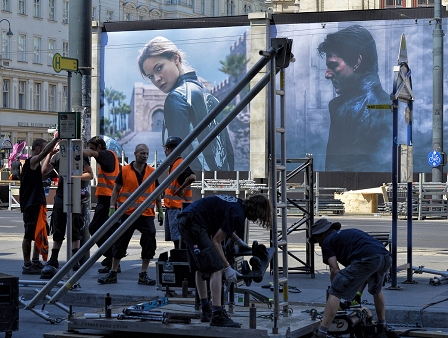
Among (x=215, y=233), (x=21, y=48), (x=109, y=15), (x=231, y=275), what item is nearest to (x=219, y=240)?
(x=215, y=233)

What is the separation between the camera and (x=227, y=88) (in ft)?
117

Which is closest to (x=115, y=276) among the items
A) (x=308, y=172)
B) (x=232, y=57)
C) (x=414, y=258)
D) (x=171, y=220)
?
(x=171, y=220)

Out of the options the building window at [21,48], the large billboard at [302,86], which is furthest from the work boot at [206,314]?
the building window at [21,48]

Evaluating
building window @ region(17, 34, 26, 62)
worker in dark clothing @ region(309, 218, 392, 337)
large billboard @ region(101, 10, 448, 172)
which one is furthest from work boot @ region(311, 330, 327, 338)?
building window @ region(17, 34, 26, 62)

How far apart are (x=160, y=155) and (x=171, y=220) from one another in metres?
26.0

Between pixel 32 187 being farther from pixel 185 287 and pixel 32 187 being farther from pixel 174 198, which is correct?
pixel 185 287

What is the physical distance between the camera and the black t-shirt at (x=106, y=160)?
40.9ft

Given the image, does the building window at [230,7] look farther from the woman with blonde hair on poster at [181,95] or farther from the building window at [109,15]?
the woman with blonde hair on poster at [181,95]

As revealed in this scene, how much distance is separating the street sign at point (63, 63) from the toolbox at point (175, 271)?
362 centimetres

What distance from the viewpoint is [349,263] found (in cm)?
815

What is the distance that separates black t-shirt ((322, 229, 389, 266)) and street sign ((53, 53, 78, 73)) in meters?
5.21

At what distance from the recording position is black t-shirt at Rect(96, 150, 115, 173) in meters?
12.5

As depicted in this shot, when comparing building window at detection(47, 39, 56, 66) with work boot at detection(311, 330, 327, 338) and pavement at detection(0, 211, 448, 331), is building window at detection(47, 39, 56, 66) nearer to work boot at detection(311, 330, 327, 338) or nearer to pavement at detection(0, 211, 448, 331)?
pavement at detection(0, 211, 448, 331)

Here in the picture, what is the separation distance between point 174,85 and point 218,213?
95.8ft
